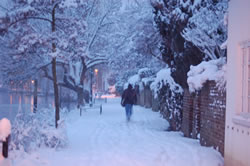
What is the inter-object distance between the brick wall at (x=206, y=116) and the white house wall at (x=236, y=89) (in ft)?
3.33

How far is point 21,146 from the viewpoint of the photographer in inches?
280

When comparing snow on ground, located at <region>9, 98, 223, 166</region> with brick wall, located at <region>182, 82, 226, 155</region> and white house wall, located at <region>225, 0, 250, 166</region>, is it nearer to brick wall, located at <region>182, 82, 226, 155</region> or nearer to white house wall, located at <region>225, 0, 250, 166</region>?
brick wall, located at <region>182, 82, 226, 155</region>

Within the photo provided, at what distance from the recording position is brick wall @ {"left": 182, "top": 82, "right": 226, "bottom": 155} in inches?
300

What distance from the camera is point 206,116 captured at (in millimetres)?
8859

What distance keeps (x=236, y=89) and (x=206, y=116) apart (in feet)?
9.69

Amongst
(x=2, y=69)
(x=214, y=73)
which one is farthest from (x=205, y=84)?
(x=2, y=69)

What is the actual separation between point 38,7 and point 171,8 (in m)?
5.12

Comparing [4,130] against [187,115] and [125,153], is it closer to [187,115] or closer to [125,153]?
[125,153]

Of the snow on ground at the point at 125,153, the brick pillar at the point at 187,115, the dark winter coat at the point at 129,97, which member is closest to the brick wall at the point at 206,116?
the brick pillar at the point at 187,115

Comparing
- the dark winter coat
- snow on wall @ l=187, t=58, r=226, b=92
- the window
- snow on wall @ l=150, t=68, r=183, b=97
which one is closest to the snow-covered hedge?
snow on wall @ l=150, t=68, r=183, b=97

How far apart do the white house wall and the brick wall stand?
1.01 meters

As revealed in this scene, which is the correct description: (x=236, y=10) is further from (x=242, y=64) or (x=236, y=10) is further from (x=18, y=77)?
(x=18, y=77)

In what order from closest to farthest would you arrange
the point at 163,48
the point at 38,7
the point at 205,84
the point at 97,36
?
the point at 205,84
the point at 38,7
the point at 163,48
the point at 97,36

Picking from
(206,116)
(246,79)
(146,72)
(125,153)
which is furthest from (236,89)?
(146,72)
